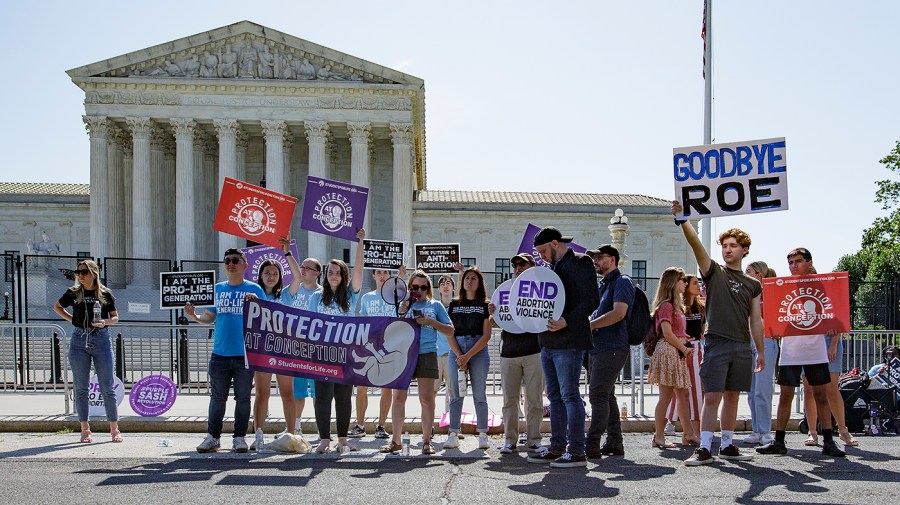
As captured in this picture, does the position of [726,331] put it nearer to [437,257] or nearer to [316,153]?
[437,257]

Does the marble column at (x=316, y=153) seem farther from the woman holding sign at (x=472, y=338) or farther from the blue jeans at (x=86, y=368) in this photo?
the woman holding sign at (x=472, y=338)

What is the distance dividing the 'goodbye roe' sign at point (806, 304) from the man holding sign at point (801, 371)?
4.1 inches

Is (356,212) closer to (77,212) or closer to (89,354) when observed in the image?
(89,354)

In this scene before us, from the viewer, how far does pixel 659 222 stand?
5453 cm

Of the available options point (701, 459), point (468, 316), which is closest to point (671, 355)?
point (701, 459)

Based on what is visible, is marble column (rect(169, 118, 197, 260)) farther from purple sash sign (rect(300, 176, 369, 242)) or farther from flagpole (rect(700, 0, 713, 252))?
purple sash sign (rect(300, 176, 369, 242))

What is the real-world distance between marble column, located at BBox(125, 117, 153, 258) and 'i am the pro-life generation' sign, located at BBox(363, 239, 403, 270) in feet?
117

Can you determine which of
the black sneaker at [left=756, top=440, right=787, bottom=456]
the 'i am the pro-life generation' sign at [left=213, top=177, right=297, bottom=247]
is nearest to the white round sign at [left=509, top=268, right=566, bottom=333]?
the black sneaker at [left=756, top=440, right=787, bottom=456]

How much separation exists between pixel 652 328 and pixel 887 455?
9.04 feet

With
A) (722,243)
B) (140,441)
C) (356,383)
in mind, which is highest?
(722,243)

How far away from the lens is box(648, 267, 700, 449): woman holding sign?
10172mm

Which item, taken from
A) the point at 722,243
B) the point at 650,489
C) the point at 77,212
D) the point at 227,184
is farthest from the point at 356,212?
the point at 77,212

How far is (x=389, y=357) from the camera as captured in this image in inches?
391

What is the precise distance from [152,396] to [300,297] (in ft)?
9.91
